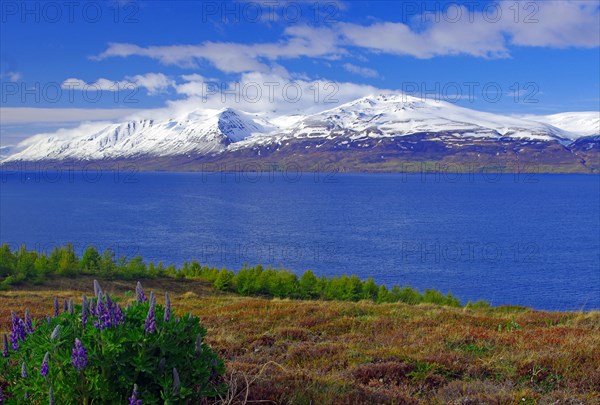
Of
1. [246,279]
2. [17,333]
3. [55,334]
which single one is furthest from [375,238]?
[55,334]

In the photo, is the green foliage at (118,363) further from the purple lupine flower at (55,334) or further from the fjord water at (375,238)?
the fjord water at (375,238)

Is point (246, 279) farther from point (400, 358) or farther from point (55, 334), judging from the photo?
point (55, 334)

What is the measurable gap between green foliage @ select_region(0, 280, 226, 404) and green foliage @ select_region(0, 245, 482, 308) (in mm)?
39191

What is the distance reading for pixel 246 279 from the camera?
1966 inches

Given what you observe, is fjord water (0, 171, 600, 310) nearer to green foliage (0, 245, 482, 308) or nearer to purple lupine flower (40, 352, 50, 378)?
green foliage (0, 245, 482, 308)

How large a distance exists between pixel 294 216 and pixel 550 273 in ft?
246

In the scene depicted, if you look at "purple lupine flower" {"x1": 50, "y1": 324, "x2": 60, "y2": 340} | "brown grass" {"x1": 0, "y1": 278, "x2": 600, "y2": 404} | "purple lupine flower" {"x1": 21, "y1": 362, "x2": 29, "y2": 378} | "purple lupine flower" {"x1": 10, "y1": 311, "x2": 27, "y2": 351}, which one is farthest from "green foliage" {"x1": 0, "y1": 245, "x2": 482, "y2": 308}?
"purple lupine flower" {"x1": 50, "y1": 324, "x2": 60, "y2": 340}

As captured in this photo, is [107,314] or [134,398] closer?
[134,398]

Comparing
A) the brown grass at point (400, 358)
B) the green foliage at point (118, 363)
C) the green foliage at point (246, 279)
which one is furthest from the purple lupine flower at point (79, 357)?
the green foliage at point (246, 279)

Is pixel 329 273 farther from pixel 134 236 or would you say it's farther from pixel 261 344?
pixel 261 344

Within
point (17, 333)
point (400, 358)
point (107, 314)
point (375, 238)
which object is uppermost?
point (107, 314)

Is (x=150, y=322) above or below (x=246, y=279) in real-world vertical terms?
above

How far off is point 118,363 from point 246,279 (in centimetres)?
4508

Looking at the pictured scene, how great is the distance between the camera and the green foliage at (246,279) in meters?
46.0
